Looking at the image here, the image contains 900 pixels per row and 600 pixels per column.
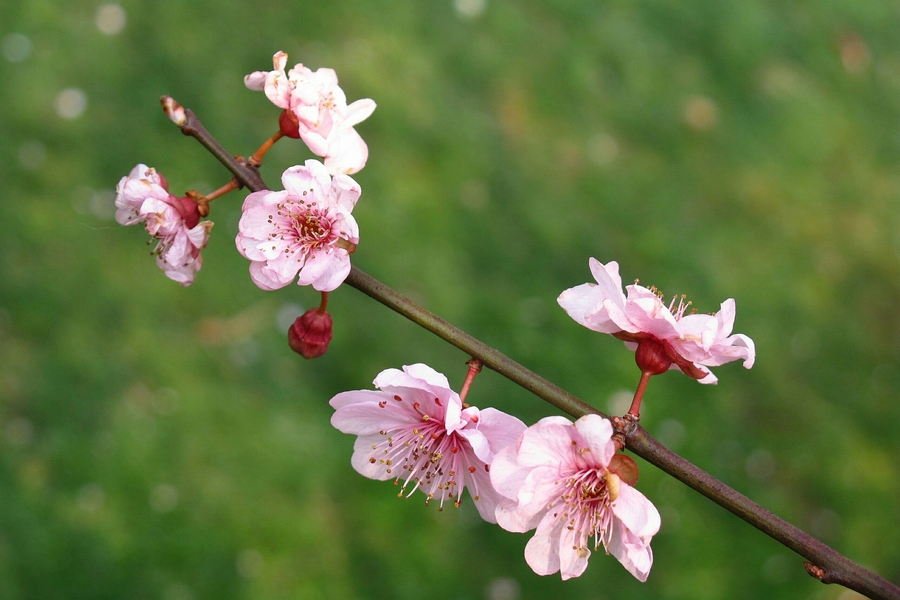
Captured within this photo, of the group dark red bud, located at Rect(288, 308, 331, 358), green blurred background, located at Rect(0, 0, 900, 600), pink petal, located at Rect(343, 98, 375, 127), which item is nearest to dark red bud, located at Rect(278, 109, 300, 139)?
pink petal, located at Rect(343, 98, 375, 127)

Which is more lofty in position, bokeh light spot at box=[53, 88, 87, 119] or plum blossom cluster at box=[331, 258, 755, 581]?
bokeh light spot at box=[53, 88, 87, 119]

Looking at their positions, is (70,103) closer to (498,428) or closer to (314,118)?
(314,118)

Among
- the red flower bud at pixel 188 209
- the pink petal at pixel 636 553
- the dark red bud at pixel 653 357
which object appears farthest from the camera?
the red flower bud at pixel 188 209

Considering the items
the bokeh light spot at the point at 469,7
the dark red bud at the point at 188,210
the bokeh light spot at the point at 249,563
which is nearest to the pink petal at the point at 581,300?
the dark red bud at the point at 188,210

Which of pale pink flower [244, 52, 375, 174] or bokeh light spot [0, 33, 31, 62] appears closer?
pale pink flower [244, 52, 375, 174]

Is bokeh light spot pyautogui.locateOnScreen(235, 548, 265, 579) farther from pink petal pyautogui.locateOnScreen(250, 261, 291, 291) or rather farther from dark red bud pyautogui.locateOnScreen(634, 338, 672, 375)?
dark red bud pyautogui.locateOnScreen(634, 338, 672, 375)

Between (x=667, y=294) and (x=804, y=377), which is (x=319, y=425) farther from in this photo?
(x=804, y=377)

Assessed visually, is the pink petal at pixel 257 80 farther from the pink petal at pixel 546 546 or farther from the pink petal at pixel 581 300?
the pink petal at pixel 546 546
